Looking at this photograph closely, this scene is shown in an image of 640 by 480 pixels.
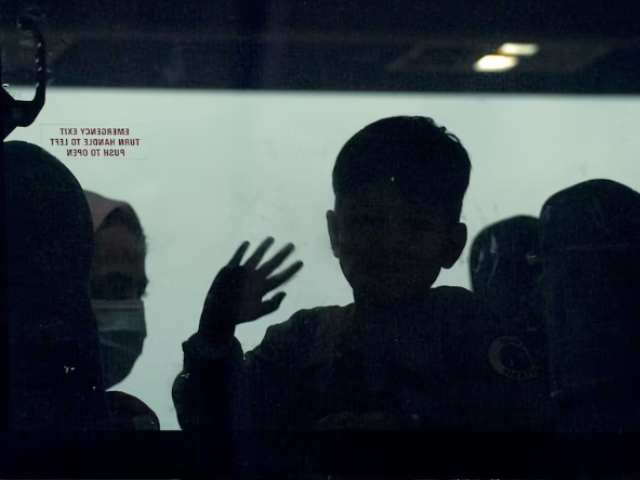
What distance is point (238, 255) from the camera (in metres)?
1.82

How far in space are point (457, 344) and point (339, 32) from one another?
0.80 metres

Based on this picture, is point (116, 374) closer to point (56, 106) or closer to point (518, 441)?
point (56, 106)

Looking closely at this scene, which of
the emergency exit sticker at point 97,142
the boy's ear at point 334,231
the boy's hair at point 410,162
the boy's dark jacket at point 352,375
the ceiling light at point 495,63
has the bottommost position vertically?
the boy's dark jacket at point 352,375

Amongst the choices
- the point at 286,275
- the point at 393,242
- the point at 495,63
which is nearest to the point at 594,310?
the point at 393,242

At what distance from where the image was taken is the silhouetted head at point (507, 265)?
188cm

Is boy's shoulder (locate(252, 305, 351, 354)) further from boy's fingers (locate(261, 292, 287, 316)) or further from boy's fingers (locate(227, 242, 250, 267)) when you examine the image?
boy's fingers (locate(227, 242, 250, 267))

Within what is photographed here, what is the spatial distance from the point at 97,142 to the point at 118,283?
338 mm

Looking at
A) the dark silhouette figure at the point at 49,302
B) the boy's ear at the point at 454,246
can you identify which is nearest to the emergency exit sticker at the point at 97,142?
the dark silhouette figure at the point at 49,302

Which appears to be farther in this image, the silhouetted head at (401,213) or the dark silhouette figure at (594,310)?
the dark silhouette figure at (594,310)

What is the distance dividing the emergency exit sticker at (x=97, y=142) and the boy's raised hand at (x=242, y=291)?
340 mm

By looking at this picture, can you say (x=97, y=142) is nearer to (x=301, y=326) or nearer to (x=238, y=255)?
(x=238, y=255)

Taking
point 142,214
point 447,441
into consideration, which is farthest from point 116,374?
point 447,441

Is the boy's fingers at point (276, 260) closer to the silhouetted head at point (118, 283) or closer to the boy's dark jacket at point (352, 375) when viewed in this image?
the boy's dark jacket at point (352, 375)

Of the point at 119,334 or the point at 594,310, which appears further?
the point at 594,310
